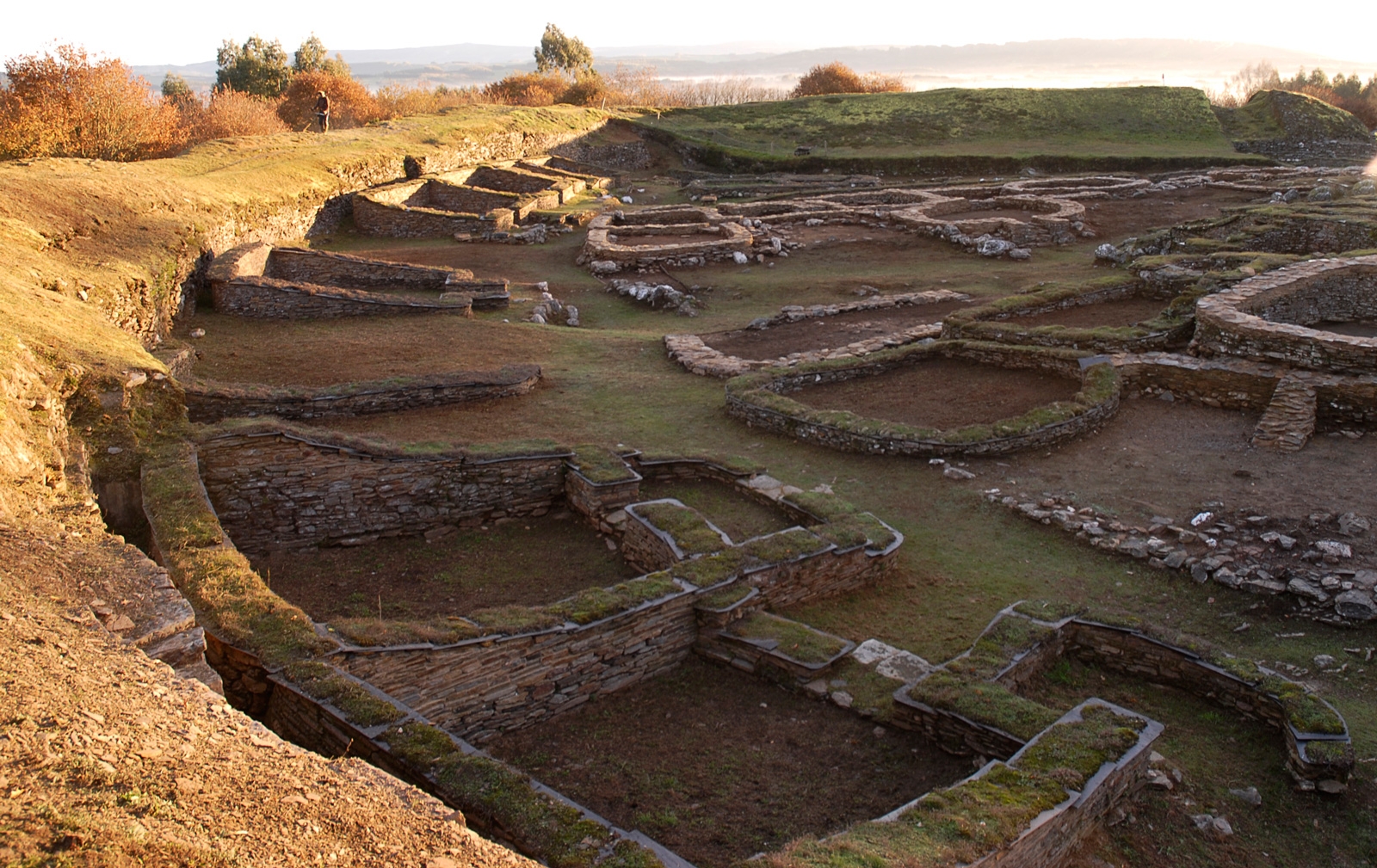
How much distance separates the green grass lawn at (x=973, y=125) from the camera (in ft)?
152

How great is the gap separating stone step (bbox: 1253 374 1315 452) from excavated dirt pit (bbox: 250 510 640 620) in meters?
8.50

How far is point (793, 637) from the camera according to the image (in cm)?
766

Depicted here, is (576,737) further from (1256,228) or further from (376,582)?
(1256,228)

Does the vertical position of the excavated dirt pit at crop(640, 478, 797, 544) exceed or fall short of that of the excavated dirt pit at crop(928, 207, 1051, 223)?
→ it falls short

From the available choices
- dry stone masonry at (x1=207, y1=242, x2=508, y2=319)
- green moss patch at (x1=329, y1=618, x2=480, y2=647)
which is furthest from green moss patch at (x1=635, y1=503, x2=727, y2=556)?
dry stone masonry at (x1=207, y1=242, x2=508, y2=319)

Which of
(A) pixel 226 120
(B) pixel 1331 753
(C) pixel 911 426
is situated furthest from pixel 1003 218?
(A) pixel 226 120

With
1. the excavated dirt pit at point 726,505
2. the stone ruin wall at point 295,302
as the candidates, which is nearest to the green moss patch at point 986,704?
the excavated dirt pit at point 726,505

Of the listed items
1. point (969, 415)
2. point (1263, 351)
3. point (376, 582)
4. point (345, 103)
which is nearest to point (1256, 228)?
point (1263, 351)

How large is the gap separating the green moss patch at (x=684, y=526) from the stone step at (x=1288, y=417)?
7718 mm

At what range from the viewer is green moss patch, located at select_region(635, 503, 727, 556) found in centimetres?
863

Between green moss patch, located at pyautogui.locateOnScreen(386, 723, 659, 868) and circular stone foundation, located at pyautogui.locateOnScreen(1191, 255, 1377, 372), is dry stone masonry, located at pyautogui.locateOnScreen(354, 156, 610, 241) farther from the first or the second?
green moss patch, located at pyautogui.locateOnScreen(386, 723, 659, 868)

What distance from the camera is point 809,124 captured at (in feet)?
171

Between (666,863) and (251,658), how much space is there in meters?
3.43

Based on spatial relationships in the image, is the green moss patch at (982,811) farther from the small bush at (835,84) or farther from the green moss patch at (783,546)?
the small bush at (835,84)
